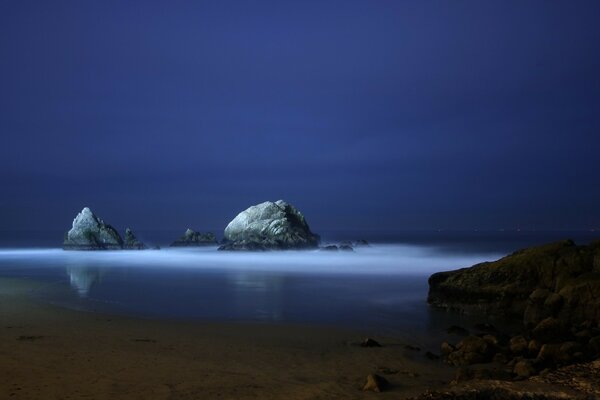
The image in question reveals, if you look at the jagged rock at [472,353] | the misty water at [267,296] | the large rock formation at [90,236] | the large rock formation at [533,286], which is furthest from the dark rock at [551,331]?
the large rock formation at [90,236]

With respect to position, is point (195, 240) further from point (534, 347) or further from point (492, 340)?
point (534, 347)

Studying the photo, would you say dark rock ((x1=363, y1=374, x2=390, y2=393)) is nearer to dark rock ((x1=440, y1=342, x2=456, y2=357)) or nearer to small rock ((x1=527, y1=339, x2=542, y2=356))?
dark rock ((x1=440, y1=342, x2=456, y2=357))

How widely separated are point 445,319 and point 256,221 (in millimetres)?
55366

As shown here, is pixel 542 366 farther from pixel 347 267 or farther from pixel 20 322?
pixel 347 267

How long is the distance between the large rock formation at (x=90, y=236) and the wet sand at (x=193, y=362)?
6011 centimetres

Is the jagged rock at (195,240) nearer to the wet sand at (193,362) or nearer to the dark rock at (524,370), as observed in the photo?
the wet sand at (193,362)

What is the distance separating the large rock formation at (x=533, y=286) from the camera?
14.7m

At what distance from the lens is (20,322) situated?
49.7ft

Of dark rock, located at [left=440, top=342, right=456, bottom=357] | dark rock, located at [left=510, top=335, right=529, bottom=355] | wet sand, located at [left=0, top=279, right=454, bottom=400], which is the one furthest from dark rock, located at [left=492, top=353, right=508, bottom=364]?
wet sand, located at [left=0, top=279, right=454, bottom=400]

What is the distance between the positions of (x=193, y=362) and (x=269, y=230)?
190ft

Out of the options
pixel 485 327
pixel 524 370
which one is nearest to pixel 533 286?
pixel 485 327

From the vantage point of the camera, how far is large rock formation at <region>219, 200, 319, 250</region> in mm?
64625

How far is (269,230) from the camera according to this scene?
6881cm

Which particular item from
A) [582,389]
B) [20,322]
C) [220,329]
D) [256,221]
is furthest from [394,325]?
[256,221]
